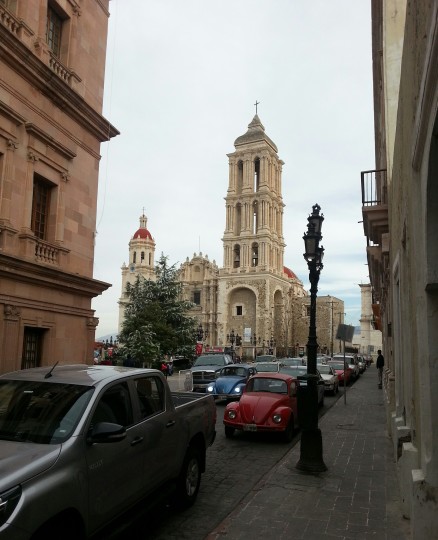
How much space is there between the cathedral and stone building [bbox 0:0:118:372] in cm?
6404

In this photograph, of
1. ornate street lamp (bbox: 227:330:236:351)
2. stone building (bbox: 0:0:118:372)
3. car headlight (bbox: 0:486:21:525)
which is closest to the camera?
car headlight (bbox: 0:486:21:525)

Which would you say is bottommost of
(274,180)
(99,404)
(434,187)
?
(99,404)

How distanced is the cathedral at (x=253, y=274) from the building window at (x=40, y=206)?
213 ft

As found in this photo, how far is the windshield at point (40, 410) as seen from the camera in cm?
402

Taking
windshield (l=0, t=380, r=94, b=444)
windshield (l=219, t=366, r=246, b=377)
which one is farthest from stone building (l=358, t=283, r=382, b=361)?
windshield (l=0, t=380, r=94, b=444)

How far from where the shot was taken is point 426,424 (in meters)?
4.35

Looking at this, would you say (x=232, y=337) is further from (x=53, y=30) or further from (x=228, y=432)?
(x=53, y=30)

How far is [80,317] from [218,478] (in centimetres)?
741

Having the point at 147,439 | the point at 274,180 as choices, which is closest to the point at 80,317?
the point at 147,439

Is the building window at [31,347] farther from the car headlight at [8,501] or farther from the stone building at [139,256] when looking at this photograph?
the stone building at [139,256]

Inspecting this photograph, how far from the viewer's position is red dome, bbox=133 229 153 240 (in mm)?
107000

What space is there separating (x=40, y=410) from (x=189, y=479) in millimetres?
2617

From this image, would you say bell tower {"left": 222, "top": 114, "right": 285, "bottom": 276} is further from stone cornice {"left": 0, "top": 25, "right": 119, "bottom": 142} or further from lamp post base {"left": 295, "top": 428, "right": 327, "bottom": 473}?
lamp post base {"left": 295, "top": 428, "right": 327, "bottom": 473}

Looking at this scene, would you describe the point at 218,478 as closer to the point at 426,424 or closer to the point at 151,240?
the point at 426,424
